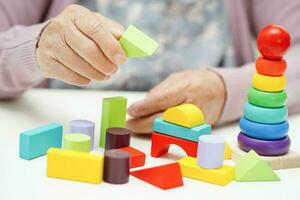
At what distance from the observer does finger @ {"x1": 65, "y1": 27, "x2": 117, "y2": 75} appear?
2.59ft

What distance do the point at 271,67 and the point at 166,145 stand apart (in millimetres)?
166

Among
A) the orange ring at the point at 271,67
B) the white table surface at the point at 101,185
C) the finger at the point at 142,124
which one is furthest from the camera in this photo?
the finger at the point at 142,124

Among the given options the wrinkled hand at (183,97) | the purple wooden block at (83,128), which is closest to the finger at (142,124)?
the wrinkled hand at (183,97)

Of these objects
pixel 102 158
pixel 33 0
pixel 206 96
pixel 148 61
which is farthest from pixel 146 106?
pixel 33 0

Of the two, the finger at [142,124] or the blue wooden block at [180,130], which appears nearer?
the blue wooden block at [180,130]

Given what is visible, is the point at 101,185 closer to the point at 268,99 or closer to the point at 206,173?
the point at 206,173

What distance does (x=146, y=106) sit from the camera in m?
0.87

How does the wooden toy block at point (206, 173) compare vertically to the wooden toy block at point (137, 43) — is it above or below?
below

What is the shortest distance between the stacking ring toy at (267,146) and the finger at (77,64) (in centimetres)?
22

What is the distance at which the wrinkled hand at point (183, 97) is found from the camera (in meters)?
0.87

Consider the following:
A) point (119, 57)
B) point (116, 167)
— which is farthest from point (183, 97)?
point (116, 167)

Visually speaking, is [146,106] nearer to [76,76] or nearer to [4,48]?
[76,76]

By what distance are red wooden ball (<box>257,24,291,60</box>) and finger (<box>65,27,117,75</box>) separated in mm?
203

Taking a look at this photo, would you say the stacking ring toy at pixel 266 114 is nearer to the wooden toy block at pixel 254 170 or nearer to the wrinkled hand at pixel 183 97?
the wooden toy block at pixel 254 170
